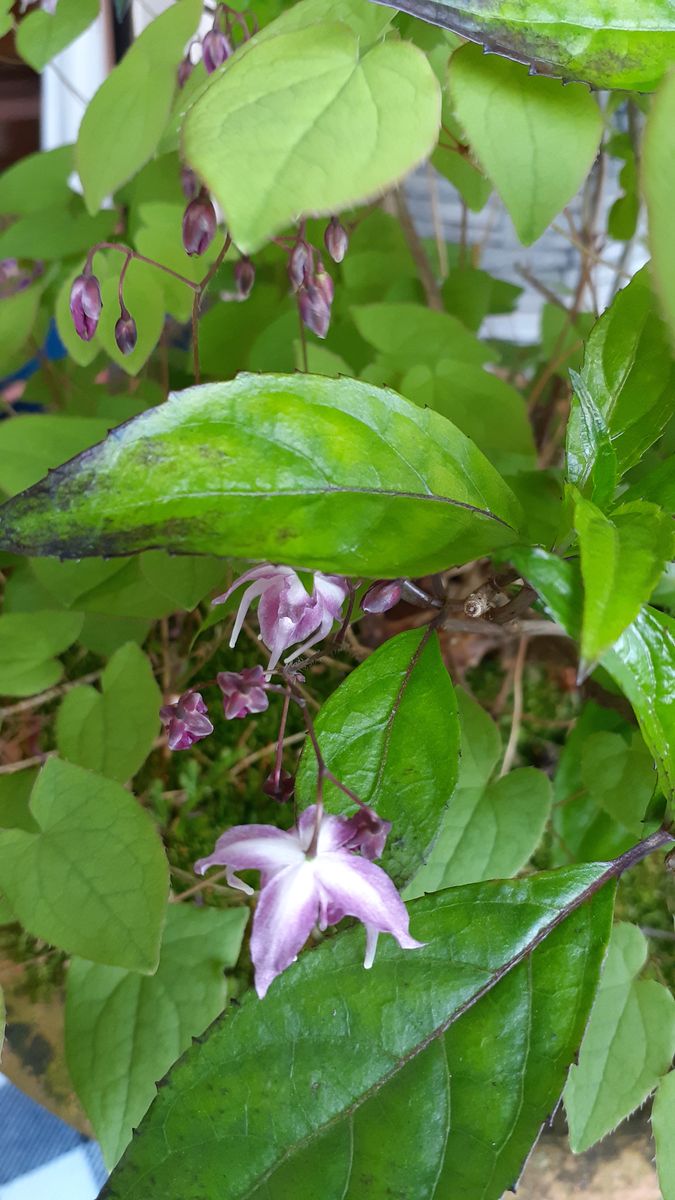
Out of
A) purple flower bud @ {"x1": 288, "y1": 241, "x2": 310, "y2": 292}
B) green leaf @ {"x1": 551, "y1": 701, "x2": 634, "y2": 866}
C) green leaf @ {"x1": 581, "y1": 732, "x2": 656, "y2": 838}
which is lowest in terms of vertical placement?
green leaf @ {"x1": 551, "y1": 701, "x2": 634, "y2": 866}

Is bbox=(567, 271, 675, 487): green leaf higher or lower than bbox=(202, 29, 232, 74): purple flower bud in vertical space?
lower

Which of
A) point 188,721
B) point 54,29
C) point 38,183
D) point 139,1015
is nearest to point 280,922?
point 188,721

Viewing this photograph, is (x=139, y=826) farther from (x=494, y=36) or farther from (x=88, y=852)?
(x=494, y=36)

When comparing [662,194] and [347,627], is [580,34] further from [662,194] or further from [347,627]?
[347,627]

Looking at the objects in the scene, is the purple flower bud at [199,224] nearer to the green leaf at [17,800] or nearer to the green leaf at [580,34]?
the green leaf at [580,34]

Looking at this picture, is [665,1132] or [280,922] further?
[665,1132]

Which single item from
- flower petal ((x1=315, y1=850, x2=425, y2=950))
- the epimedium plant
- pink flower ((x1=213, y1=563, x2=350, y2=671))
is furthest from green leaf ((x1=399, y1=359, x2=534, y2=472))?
flower petal ((x1=315, y1=850, x2=425, y2=950))

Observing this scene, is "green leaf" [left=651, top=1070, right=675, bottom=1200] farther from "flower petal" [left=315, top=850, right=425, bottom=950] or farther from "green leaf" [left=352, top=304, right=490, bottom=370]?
"green leaf" [left=352, top=304, right=490, bottom=370]

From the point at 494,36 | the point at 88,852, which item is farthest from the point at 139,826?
the point at 494,36

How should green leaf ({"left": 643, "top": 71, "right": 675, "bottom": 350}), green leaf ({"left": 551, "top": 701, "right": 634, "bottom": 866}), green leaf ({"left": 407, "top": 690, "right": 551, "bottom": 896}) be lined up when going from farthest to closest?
green leaf ({"left": 551, "top": 701, "right": 634, "bottom": 866}) < green leaf ({"left": 407, "top": 690, "right": 551, "bottom": 896}) < green leaf ({"left": 643, "top": 71, "right": 675, "bottom": 350})
